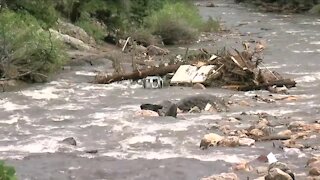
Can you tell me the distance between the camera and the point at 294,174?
28.1ft

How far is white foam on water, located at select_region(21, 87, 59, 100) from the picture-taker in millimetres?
16141

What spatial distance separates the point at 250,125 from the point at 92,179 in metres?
4.19

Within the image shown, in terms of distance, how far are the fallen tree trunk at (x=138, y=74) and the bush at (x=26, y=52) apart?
1462 millimetres

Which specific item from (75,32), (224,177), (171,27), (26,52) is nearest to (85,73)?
(26,52)

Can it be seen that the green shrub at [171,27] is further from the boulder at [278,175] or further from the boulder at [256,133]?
the boulder at [278,175]

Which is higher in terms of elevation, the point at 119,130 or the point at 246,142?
the point at 246,142

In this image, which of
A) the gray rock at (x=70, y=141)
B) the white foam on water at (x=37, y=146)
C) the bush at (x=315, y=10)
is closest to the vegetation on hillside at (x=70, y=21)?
the white foam on water at (x=37, y=146)

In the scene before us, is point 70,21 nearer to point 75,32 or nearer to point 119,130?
point 75,32

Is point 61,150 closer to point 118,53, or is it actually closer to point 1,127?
point 1,127

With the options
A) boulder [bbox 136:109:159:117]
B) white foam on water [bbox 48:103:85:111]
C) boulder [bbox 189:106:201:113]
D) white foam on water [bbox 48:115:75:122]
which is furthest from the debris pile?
white foam on water [bbox 48:115:75:122]

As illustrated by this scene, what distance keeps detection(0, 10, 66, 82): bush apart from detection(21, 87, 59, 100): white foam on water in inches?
33.2

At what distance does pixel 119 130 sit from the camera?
11.9 metres

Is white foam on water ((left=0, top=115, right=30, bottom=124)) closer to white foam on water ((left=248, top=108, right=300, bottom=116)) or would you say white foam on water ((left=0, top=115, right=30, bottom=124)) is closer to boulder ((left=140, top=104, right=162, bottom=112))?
boulder ((left=140, top=104, right=162, bottom=112))

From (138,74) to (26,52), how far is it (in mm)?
3144
